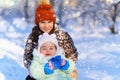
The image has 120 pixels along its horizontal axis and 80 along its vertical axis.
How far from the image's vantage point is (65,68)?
443 cm

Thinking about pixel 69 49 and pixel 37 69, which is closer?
pixel 37 69

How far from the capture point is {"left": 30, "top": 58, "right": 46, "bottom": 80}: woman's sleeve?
14.1 ft

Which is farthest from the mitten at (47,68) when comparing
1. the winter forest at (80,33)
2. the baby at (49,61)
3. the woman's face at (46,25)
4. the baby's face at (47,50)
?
the winter forest at (80,33)

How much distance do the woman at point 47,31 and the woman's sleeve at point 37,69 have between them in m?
0.25

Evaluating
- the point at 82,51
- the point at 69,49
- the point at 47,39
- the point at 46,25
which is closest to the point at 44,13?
the point at 46,25

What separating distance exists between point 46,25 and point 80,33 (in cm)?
527

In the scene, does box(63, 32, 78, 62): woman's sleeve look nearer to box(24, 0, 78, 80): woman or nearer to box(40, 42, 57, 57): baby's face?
box(24, 0, 78, 80): woman

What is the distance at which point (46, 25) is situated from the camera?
462 centimetres

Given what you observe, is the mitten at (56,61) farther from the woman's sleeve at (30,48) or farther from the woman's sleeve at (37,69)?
the woman's sleeve at (30,48)

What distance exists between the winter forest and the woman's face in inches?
101

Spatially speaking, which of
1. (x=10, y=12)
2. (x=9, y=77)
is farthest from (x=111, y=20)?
(x=9, y=77)

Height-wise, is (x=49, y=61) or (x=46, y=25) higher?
(x=46, y=25)

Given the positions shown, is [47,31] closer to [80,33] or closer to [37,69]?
[37,69]

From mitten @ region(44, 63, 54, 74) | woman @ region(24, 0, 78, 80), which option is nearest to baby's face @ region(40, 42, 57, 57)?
mitten @ region(44, 63, 54, 74)
